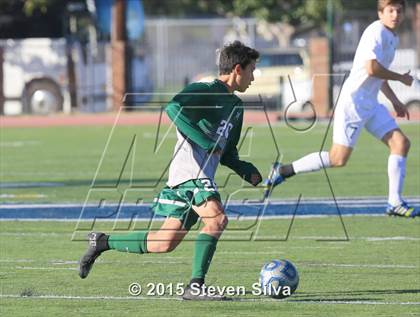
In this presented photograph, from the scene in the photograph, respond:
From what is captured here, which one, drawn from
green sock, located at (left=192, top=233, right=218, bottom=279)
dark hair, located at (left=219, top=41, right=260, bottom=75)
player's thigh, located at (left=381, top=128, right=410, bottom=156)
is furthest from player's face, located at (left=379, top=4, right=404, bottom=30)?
green sock, located at (left=192, top=233, right=218, bottom=279)

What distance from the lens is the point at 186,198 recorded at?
832cm

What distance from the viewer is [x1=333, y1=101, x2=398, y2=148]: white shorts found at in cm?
1200

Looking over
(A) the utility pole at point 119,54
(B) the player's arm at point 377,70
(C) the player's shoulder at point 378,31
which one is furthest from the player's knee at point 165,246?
(A) the utility pole at point 119,54

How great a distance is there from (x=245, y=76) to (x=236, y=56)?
153mm

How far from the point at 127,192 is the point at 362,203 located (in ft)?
10.7

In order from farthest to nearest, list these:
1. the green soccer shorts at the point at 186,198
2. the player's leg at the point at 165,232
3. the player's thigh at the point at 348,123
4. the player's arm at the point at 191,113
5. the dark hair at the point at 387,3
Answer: the player's thigh at the point at 348,123 < the dark hair at the point at 387,3 < the player's leg at the point at 165,232 < the green soccer shorts at the point at 186,198 < the player's arm at the point at 191,113

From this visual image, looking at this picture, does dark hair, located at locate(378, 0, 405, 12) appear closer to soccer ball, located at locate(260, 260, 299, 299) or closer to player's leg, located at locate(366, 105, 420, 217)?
player's leg, located at locate(366, 105, 420, 217)

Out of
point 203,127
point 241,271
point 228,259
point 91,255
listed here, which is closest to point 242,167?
point 203,127

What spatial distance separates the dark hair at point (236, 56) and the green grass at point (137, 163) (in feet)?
21.8

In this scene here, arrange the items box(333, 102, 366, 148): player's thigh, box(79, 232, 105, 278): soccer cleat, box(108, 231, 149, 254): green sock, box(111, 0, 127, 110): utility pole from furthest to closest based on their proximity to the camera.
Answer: box(111, 0, 127, 110): utility pole < box(333, 102, 366, 148): player's thigh < box(79, 232, 105, 278): soccer cleat < box(108, 231, 149, 254): green sock

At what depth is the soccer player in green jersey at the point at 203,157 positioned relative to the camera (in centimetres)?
824

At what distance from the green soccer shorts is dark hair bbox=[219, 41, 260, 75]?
802mm

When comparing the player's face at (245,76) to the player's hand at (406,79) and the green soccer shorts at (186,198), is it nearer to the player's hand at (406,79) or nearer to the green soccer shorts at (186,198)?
the green soccer shorts at (186,198)

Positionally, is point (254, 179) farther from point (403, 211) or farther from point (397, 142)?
point (397, 142)
